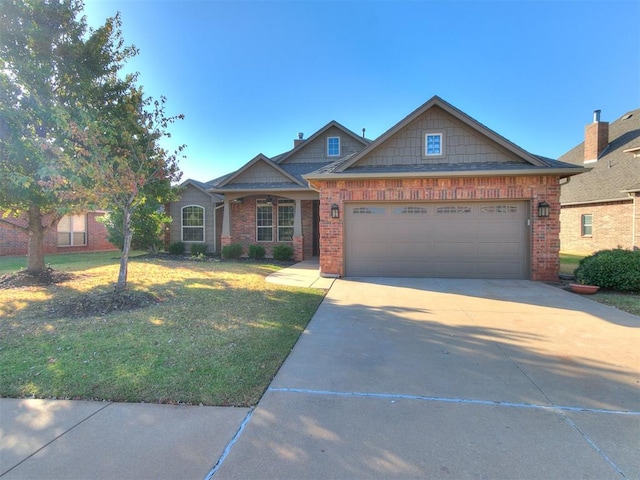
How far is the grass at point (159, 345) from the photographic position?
10.5 ft

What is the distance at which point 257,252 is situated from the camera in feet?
47.5

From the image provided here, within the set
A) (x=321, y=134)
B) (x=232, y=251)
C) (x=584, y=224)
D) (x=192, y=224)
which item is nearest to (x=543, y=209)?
(x=232, y=251)

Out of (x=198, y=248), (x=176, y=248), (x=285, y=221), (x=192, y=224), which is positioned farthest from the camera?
A: (x=192, y=224)

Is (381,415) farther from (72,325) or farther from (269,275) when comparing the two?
(269,275)

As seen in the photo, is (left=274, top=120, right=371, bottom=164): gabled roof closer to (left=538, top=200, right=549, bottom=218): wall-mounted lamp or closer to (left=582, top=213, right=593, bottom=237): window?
(left=538, top=200, right=549, bottom=218): wall-mounted lamp

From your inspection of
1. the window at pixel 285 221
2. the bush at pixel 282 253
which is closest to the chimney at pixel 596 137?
the window at pixel 285 221

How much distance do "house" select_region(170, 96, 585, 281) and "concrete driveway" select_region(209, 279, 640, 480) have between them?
3.97 meters

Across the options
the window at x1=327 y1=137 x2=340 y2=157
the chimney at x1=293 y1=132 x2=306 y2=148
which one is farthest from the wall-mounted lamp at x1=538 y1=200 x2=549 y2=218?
the chimney at x1=293 y1=132 x2=306 y2=148

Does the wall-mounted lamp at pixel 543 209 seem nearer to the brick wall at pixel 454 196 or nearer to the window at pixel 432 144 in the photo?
the brick wall at pixel 454 196

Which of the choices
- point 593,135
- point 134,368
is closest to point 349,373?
point 134,368

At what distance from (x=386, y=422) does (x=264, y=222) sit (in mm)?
13653

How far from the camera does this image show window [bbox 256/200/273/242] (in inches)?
619

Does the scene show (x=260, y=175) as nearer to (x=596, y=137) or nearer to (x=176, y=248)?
(x=176, y=248)

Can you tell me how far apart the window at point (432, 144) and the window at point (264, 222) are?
26.2 feet
